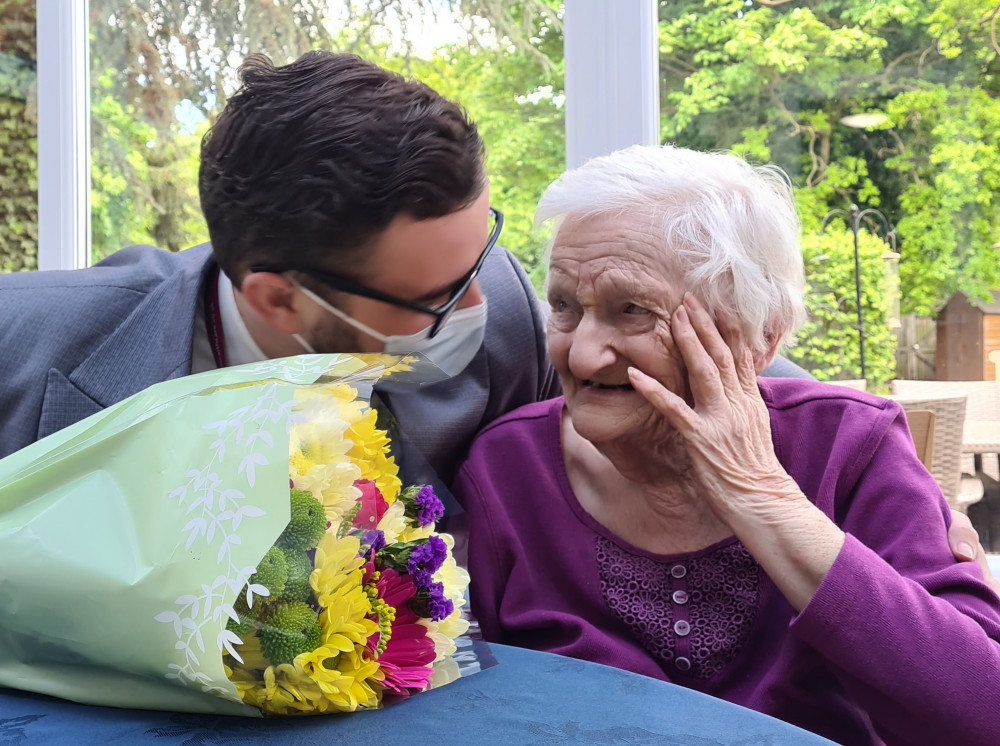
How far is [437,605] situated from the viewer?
936 millimetres

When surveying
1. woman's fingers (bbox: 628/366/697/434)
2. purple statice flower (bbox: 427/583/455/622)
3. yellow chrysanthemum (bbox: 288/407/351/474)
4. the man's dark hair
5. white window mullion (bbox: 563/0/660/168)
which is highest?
white window mullion (bbox: 563/0/660/168)

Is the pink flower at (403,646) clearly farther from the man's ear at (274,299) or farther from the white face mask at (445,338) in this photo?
the man's ear at (274,299)

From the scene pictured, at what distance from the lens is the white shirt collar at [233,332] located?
1683 millimetres

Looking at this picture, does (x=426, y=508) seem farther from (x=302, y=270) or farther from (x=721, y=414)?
(x=302, y=270)

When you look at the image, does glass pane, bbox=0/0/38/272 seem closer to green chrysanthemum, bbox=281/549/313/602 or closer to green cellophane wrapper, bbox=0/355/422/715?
green cellophane wrapper, bbox=0/355/422/715

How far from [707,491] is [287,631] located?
2.45 ft

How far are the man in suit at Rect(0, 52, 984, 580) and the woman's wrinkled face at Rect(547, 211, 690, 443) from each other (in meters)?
0.20

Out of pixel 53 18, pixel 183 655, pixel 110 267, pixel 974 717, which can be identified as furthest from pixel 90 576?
pixel 53 18

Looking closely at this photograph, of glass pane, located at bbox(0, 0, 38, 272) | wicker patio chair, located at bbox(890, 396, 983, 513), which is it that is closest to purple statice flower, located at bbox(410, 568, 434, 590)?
wicker patio chair, located at bbox(890, 396, 983, 513)

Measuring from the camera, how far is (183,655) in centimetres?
77

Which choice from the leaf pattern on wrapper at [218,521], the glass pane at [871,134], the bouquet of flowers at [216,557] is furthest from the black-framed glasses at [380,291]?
the glass pane at [871,134]

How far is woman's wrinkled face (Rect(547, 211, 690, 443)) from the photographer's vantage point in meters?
1.45

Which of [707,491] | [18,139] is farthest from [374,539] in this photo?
[18,139]

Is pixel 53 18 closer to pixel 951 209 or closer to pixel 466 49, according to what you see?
pixel 466 49
